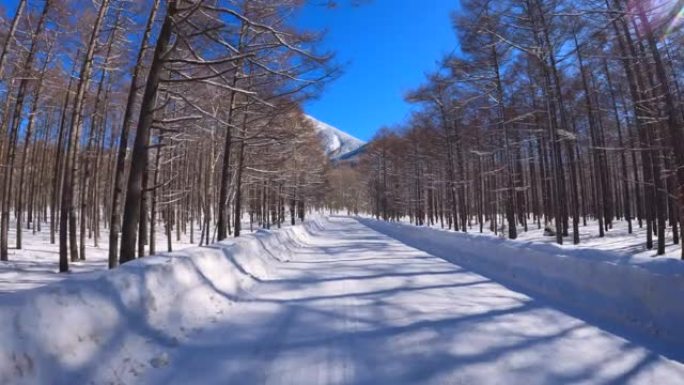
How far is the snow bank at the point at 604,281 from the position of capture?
16.7 feet

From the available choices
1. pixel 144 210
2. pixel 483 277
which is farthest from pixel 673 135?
pixel 144 210

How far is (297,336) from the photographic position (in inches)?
200

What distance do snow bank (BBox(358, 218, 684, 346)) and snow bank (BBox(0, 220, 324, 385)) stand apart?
5163 mm

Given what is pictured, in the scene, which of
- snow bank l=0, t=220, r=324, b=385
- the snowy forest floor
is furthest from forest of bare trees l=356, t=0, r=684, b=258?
the snowy forest floor

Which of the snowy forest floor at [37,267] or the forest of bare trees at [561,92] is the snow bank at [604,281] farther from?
the snowy forest floor at [37,267]

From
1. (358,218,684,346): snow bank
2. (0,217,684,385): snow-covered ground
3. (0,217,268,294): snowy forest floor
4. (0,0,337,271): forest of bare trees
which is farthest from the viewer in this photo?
(0,217,268,294): snowy forest floor

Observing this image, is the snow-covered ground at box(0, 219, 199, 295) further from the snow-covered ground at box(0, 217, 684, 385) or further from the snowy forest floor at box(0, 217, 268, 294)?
the snow-covered ground at box(0, 217, 684, 385)

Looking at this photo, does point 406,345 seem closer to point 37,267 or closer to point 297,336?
point 297,336

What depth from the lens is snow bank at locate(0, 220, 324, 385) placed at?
318cm

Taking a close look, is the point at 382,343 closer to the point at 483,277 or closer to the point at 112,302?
the point at 112,302

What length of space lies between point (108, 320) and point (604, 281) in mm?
6288

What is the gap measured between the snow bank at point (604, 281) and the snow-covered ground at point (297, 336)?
20cm

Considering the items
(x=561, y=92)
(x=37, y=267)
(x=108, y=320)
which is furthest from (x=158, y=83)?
(x=561, y=92)

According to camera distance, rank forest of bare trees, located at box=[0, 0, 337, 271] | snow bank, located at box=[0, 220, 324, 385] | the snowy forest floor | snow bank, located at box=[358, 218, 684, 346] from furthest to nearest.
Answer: the snowy forest floor < forest of bare trees, located at box=[0, 0, 337, 271] < snow bank, located at box=[358, 218, 684, 346] < snow bank, located at box=[0, 220, 324, 385]
